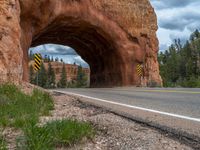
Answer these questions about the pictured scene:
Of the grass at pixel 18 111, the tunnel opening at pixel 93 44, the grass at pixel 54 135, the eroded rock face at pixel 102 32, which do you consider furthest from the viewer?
the tunnel opening at pixel 93 44

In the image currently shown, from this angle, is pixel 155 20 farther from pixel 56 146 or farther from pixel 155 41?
pixel 56 146

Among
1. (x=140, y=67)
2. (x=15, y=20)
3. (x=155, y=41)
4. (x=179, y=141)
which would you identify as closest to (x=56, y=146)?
(x=179, y=141)

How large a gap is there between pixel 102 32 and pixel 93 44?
3.80 metres

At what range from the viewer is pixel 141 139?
4957 mm

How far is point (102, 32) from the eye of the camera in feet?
95.4

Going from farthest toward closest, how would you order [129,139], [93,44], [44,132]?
1. [93,44]
2. [129,139]
3. [44,132]

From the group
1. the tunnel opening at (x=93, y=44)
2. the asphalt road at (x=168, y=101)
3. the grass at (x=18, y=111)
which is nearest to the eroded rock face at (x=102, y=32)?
the tunnel opening at (x=93, y=44)

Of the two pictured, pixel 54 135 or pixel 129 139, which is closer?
pixel 54 135

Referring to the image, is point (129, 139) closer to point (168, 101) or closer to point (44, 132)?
point (44, 132)

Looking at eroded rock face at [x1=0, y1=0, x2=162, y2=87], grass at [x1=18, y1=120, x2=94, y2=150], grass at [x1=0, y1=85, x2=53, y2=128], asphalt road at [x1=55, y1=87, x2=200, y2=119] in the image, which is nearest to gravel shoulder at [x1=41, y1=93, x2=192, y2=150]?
grass at [x1=18, y1=120, x2=94, y2=150]

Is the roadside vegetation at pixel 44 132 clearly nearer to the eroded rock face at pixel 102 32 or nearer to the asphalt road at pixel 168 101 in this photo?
the asphalt road at pixel 168 101

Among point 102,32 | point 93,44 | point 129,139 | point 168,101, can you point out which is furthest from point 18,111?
point 93,44

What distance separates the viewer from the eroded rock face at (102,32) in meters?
23.9

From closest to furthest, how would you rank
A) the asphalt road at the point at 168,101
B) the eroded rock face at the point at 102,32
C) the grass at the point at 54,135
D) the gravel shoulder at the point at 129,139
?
the grass at the point at 54,135 → the gravel shoulder at the point at 129,139 → the asphalt road at the point at 168,101 → the eroded rock face at the point at 102,32
